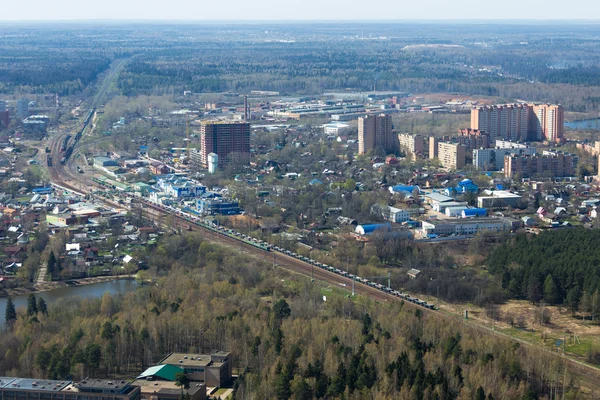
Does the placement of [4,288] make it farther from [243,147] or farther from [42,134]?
[42,134]

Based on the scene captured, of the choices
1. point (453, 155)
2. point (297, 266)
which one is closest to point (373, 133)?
point (453, 155)

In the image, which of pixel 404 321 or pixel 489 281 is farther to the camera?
pixel 489 281

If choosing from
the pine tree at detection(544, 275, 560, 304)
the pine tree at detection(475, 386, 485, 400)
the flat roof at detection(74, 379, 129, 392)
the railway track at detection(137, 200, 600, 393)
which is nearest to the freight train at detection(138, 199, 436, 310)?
the railway track at detection(137, 200, 600, 393)

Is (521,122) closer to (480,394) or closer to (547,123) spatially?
(547,123)

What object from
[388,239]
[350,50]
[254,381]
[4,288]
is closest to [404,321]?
[254,381]

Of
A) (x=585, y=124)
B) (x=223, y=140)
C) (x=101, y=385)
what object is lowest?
(x=585, y=124)

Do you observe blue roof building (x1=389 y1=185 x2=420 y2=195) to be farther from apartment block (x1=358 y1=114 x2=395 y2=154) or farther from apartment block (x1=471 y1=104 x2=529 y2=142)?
apartment block (x1=471 y1=104 x2=529 y2=142)
